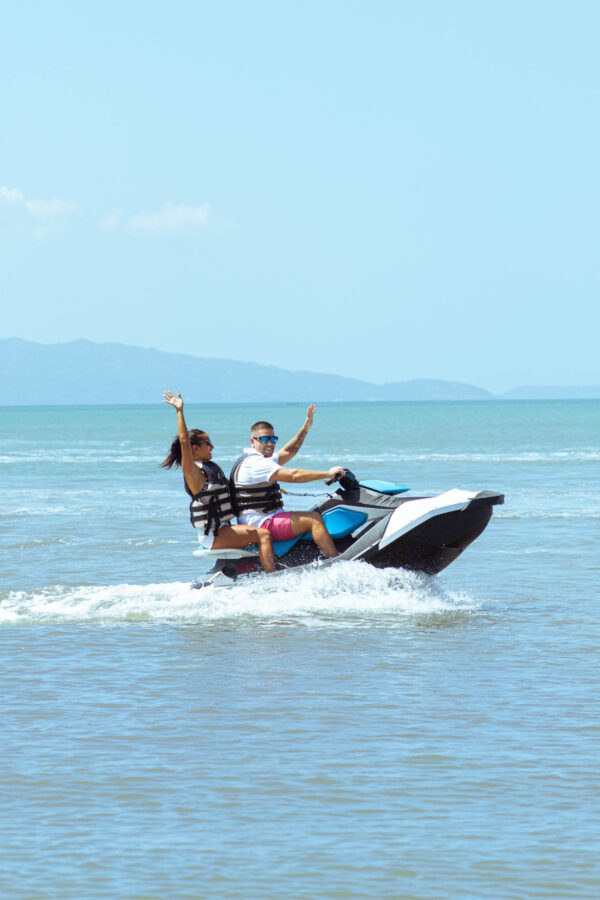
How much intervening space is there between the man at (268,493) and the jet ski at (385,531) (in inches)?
5.0

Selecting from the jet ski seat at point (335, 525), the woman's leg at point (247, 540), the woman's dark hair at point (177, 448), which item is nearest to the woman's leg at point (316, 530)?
the jet ski seat at point (335, 525)

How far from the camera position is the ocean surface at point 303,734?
4965 mm

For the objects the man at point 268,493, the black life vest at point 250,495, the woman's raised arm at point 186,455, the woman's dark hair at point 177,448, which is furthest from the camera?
the black life vest at point 250,495

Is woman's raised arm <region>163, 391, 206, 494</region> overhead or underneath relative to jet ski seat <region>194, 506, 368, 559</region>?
overhead

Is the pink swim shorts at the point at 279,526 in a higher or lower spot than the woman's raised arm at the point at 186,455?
lower

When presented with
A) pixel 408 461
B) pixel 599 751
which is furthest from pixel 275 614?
pixel 408 461

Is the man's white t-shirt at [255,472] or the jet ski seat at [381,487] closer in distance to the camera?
the man's white t-shirt at [255,472]

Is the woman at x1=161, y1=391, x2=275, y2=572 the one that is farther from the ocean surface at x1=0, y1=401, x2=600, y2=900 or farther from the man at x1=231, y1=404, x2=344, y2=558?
the ocean surface at x1=0, y1=401, x2=600, y2=900

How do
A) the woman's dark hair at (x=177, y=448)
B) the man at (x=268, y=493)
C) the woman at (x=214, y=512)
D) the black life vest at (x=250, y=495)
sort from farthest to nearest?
the black life vest at (x=250, y=495) < the man at (x=268, y=493) < the woman at (x=214, y=512) < the woman's dark hair at (x=177, y=448)

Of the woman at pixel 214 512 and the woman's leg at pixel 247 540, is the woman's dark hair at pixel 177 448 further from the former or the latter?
the woman's leg at pixel 247 540

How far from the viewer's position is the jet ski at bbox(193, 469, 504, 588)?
33.4 ft

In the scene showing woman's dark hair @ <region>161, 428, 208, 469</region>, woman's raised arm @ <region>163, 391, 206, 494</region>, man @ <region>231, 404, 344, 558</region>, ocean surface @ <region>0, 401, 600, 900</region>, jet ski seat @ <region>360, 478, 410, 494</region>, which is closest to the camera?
ocean surface @ <region>0, 401, 600, 900</region>

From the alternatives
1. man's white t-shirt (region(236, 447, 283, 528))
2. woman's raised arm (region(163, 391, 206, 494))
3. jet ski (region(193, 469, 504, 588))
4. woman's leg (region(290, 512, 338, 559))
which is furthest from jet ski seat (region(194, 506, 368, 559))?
woman's raised arm (region(163, 391, 206, 494))

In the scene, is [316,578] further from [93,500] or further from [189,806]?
[93,500]
